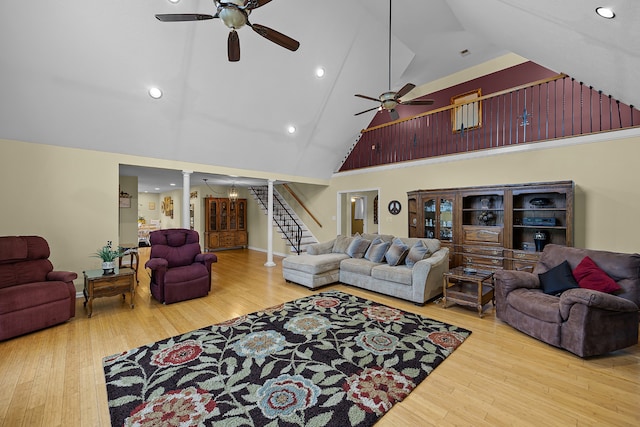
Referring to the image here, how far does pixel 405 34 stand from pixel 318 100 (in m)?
2.38

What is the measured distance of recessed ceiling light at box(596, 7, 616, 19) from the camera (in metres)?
2.16

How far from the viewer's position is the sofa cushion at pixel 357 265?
466cm

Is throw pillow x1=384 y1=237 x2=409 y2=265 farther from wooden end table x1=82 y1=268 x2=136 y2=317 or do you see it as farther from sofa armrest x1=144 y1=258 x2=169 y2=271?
wooden end table x1=82 y1=268 x2=136 y2=317

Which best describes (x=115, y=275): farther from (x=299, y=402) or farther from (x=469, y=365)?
(x=469, y=365)

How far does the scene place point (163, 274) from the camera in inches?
161

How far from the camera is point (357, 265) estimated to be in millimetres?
4793

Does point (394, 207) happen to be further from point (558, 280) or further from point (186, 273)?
point (186, 273)

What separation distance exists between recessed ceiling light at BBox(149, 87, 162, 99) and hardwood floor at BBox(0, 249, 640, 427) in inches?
131

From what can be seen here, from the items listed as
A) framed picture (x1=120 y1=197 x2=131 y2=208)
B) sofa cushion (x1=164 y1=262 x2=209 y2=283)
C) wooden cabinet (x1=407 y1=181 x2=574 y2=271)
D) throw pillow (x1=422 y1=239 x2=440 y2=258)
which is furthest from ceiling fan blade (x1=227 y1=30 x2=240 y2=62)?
framed picture (x1=120 y1=197 x2=131 y2=208)

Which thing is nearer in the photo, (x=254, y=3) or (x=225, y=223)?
(x=254, y=3)

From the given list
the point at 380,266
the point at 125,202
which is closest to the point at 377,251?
the point at 380,266

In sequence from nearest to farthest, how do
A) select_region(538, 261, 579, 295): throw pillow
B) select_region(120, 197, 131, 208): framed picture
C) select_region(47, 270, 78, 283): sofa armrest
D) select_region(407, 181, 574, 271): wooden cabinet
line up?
1. select_region(538, 261, 579, 295): throw pillow
2. select_region(47, 270, 78, 283): sofa armrest
3. select_region(407, 181, 574, 271): wooden cabinet
4. select_region(120, 197, 131, 208): framed picture

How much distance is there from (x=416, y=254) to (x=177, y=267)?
13.3 feet

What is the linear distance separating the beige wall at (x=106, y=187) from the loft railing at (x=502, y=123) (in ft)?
1.40
